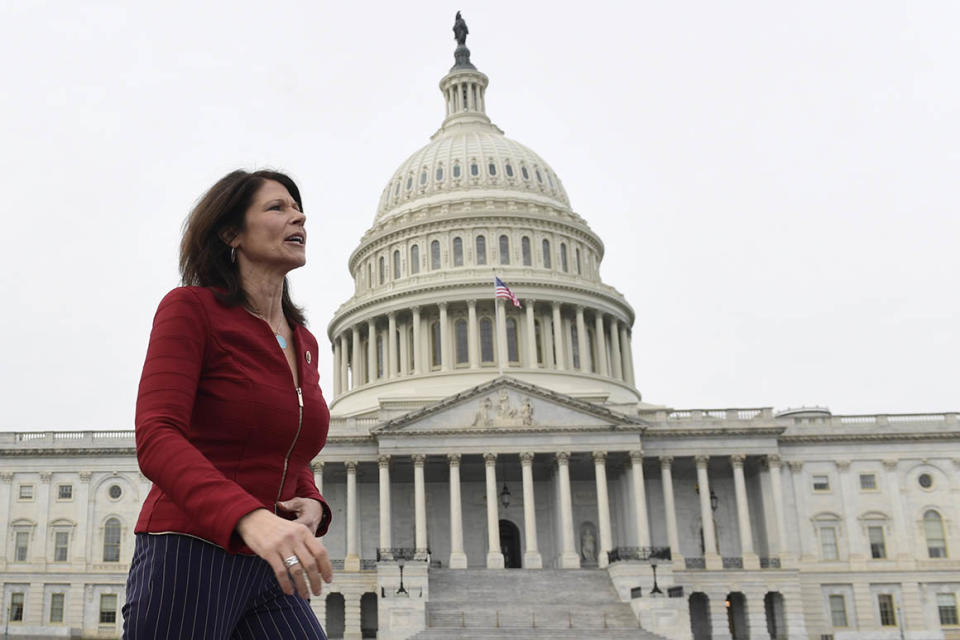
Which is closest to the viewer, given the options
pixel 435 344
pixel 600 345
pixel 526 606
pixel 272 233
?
pixel 272 233

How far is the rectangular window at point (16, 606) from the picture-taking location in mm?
66100

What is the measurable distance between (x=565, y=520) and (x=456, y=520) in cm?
663

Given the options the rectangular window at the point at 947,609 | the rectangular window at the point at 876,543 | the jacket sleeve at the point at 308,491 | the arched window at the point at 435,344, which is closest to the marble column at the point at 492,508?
the arched window at the point at 435,344

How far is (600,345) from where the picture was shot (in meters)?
82.1

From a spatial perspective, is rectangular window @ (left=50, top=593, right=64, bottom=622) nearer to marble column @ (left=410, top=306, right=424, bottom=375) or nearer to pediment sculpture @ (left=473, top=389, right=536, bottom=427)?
marble column @ (left=410, top=306, right=424, bottom=375)

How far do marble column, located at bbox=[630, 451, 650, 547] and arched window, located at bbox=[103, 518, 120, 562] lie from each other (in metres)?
34.3

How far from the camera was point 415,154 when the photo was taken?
9656 cm

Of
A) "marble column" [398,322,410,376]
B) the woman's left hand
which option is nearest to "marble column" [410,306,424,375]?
"marble column" [398,322,410,376]

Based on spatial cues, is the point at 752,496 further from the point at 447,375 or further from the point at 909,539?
the point at 447,375

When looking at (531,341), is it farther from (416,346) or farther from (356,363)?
(356,363)

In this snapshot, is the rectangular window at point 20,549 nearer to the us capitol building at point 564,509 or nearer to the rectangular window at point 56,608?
the us capitol building at point 564,509

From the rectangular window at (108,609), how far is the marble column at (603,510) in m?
31.7

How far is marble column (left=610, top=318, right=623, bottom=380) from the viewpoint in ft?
276

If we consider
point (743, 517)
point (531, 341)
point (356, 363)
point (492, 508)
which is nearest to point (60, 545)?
point (356, 363)
